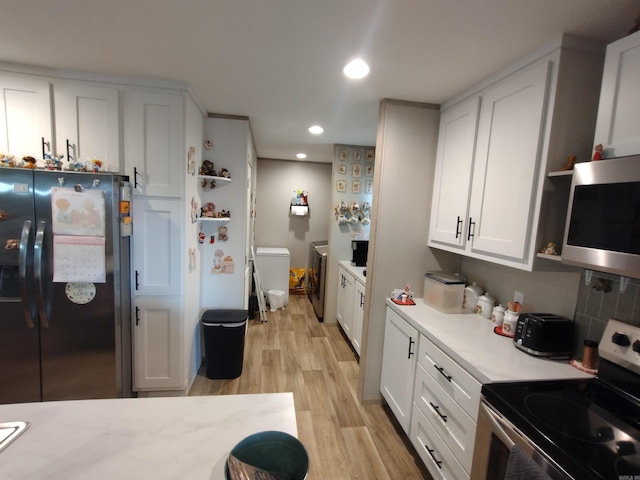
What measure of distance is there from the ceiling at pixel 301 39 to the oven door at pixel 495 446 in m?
1.60

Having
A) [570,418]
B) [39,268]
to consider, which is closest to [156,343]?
[39,268]

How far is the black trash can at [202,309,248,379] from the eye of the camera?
Answer: 2.61 m

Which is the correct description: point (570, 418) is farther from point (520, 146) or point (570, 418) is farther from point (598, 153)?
point (520, 146)

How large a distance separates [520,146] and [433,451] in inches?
67.7

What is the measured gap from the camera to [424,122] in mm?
2217

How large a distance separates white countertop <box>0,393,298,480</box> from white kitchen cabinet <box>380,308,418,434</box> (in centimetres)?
116

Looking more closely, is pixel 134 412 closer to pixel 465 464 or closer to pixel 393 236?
pixel 465 464

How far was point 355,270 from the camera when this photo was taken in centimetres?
330

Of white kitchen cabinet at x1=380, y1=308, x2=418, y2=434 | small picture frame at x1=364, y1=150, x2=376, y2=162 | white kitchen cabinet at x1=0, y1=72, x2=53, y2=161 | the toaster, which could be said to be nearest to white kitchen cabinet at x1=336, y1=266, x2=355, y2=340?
white kitchen cabinet at x1=380, y1=308, x2=418, y2=434

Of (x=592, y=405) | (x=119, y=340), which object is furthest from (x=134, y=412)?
(x=592, y=405)

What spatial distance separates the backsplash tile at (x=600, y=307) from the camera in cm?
129

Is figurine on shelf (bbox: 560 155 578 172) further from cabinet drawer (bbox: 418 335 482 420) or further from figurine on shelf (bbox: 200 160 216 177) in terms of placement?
figurine on shelf (bbox: 200 160 216 177)

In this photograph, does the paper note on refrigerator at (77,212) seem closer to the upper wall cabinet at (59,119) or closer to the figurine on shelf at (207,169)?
the upper wall cabinet at (59,119)

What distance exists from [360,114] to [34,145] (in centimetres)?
237
